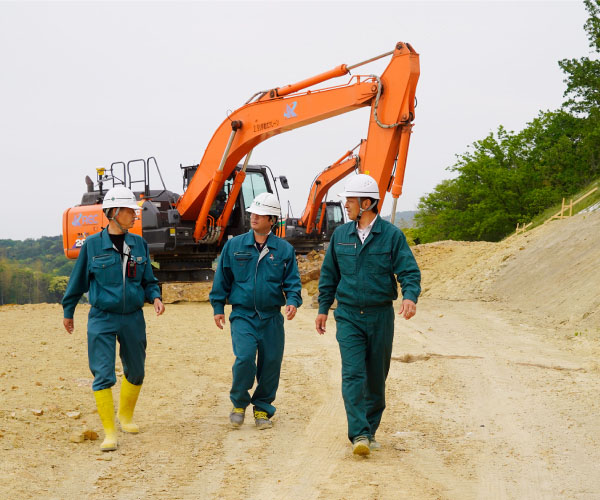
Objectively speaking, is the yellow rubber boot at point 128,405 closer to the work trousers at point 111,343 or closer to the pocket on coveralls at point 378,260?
the work trousers at point 111,343

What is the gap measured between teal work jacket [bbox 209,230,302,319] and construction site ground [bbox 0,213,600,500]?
1.05 metres

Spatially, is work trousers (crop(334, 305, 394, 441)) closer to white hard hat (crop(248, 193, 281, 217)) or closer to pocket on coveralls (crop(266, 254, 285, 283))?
pocket on coveralls (crop(266, 254, 285, 283))

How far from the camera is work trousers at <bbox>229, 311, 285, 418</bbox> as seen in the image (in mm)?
6137

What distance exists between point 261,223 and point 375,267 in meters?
1.24

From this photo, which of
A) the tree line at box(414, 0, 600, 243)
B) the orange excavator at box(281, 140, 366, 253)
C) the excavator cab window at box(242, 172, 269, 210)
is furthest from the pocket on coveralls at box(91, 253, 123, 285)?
the tree line at box(414, 0, 600, 243)

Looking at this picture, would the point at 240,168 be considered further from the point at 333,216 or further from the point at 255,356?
the point at 333,216

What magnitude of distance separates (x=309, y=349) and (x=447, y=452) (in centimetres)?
543

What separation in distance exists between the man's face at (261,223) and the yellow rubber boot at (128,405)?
1.62m

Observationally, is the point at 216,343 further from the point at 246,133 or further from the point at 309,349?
the point at 246,133

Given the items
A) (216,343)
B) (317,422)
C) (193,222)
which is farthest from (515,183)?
(317,422)

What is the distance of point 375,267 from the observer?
5.41 m

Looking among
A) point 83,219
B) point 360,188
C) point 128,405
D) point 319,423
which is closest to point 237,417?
point 319,423

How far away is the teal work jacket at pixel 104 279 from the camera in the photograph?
577 cm

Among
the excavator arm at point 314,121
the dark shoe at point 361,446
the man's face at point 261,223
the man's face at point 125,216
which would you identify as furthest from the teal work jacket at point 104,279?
the excavator arm at point 314,121
